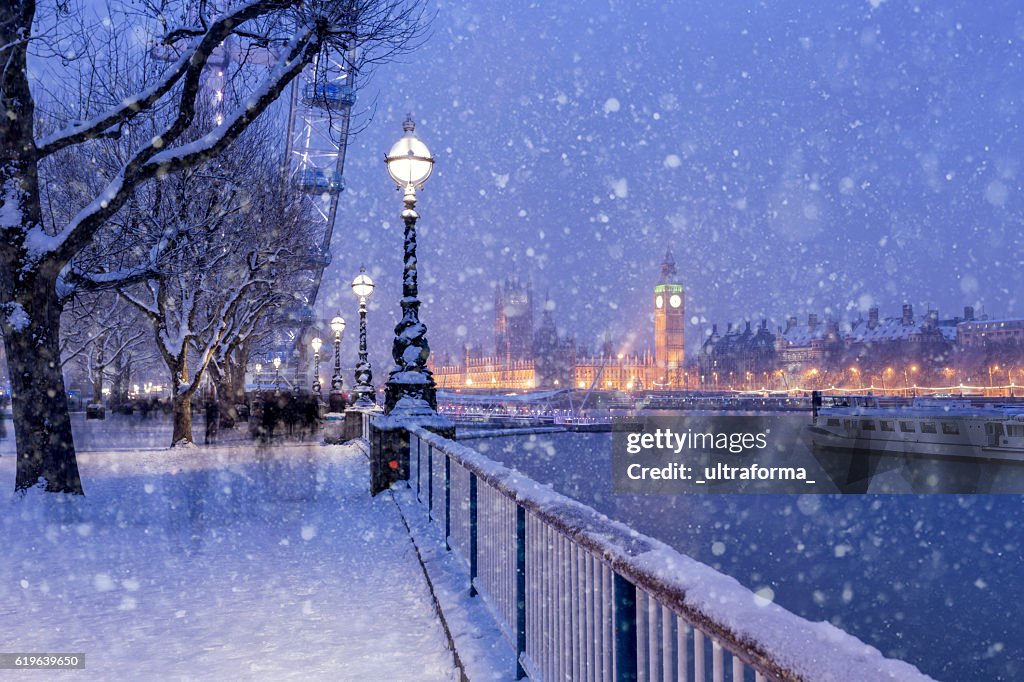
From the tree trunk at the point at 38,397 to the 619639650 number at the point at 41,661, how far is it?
7127 millimetres

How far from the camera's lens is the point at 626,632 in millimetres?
2863

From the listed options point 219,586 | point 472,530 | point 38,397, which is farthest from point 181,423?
point 472,530

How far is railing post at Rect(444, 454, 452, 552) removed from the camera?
26.2 feet

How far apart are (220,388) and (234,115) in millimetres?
27679

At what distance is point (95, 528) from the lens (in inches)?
409

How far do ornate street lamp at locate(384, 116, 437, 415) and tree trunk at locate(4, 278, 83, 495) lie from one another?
4.93 metres

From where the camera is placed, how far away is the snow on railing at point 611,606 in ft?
5.36

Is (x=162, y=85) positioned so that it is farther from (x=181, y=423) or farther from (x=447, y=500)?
(x=181, y=423)

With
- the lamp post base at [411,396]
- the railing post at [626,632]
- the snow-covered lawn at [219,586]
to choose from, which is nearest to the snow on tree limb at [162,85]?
the snow-covered lawn at [219,586]

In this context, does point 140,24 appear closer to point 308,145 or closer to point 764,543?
point 764,543

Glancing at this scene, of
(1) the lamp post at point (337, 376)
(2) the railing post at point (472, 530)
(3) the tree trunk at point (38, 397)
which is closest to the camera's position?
(2) the railing post at point (472, 530)

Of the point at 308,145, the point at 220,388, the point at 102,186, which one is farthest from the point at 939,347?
the point at 102,186

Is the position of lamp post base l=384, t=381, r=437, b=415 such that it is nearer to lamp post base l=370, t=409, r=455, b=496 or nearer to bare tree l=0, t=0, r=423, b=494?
lamp post base l=370, t=409, r=455, b=496

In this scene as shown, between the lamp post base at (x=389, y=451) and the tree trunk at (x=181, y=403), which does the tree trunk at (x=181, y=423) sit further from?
the lamp post base at (x=389, y=451)
